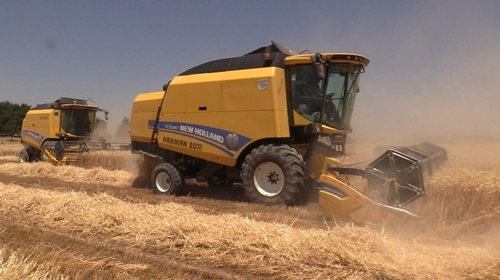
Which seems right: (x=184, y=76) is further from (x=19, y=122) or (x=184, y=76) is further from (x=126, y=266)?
(x=19, y=122)

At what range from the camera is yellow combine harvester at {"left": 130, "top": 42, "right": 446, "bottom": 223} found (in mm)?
7035

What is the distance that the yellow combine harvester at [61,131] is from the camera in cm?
1544

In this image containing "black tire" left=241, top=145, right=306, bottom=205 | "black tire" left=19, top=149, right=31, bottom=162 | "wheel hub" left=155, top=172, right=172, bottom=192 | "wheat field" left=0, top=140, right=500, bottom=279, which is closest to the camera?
"wheat field" left=0, top=140, right=500, bottom=279

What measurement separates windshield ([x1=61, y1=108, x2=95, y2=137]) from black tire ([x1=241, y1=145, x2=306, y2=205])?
1160 centimetres

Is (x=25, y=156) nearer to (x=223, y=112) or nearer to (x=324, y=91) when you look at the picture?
(x=223, y=112)

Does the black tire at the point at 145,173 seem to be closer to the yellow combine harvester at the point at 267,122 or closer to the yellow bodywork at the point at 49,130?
the yellow combine harvester at the point at 267,122

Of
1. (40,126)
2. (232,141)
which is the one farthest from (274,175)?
(40,126)

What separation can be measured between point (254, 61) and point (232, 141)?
146 cm

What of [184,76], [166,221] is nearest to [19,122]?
[184,76]

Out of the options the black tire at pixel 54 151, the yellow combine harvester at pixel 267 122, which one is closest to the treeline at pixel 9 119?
the black tire at pixel 54 151

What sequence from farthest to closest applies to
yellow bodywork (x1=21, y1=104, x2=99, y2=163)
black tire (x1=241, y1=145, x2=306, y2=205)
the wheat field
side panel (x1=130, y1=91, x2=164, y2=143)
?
yellow bodywork (x1=21, y1=104, x2=99, y2=163) → side panel (x1=130, y1=91, x2=164, y2=143) → black tire (x1=241, y1=145, x2=306, y2=205) → the wheat field

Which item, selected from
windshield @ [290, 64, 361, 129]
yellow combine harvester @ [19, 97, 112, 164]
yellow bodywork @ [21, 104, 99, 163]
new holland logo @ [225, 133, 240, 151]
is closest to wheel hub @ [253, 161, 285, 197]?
new holland logo @ [225, 133, 240, 151]

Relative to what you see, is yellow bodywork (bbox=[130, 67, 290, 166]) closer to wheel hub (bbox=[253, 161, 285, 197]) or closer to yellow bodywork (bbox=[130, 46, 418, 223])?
yellow bodywork (bbox=[130, 46, 418, 223])

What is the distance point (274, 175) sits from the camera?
23.7 ft
